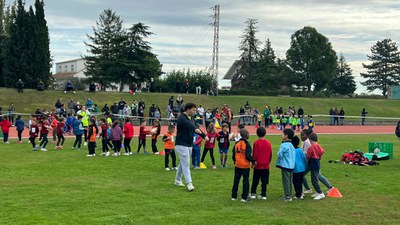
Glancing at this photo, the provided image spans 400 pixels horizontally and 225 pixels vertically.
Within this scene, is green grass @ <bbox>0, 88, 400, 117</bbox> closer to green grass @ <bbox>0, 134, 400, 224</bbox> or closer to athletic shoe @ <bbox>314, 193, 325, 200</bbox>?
green grass @ <bbox>0, 134, 400, 224</bbox>

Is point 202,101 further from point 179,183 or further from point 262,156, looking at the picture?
point 262,156

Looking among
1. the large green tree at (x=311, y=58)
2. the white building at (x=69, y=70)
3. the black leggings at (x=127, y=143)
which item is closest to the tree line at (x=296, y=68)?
the large green tree at (x=311, y=58)

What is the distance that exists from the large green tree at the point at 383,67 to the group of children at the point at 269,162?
106 m

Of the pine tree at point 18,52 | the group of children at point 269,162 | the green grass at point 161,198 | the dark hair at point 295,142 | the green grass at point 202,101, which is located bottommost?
the green grass at point 161,198

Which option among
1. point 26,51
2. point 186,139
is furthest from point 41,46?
point 186,139

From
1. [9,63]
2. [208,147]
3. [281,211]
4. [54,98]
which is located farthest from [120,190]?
[9,63]

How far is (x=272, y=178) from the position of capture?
14.4 meters

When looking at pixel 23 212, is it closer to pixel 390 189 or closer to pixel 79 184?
pixel 79 184

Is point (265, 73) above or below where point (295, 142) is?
above

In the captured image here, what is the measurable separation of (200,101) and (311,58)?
153 feet

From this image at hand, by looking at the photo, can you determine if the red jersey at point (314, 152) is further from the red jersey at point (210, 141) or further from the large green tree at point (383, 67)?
the large green tree at point (383, 67)

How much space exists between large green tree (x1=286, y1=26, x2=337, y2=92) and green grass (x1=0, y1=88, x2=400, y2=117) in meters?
24.3

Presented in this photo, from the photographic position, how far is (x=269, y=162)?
1120cm

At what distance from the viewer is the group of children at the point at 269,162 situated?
10984mm
